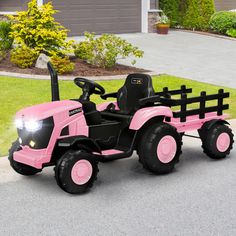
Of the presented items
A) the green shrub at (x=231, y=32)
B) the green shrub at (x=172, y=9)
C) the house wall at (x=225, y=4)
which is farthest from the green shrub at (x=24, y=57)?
the house wall at (x=225, y=4)

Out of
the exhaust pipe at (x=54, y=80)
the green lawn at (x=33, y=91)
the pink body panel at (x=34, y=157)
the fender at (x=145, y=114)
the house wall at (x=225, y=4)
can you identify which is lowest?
the green lawn at (x=33, y=91)

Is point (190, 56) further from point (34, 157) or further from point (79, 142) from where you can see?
point (34, 157)

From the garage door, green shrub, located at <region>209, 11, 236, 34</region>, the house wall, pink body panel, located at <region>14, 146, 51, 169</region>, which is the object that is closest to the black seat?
pink body panel, located at <region>14, 146, 51, 169</region>

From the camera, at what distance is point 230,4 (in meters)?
29.4

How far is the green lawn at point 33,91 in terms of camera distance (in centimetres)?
1017

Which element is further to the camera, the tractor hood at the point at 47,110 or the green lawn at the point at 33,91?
the green lawn at the point at 33,91

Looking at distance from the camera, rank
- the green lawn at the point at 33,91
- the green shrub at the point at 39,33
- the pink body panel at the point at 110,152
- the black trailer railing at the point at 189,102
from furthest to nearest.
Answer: the green shrub at the point at 39,33 → the green lawn at the point at 33,91 → the black trailer railing at the point at 189,102 → the pink body panel at the point at 110,152

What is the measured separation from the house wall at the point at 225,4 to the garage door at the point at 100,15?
19.2ft

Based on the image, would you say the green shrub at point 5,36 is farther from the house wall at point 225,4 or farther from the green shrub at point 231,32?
the house wall at point 225,4

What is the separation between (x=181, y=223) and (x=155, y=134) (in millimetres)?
1544

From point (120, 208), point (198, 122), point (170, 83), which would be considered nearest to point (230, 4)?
point (170, 83)

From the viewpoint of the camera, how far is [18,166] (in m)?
6.77

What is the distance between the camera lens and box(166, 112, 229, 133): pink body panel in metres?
7.29

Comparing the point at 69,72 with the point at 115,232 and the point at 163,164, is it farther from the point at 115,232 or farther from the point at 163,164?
the point at 115,232
